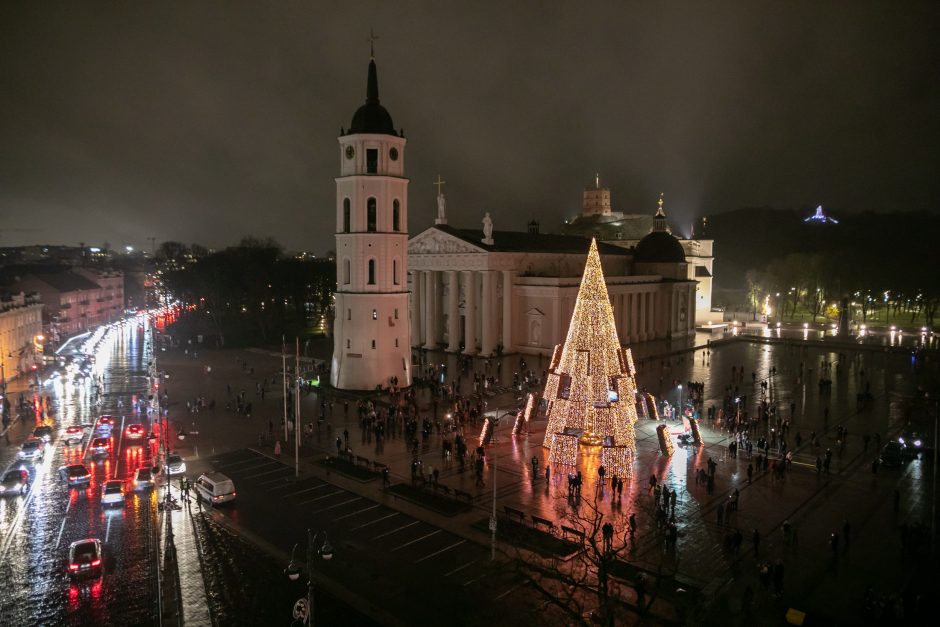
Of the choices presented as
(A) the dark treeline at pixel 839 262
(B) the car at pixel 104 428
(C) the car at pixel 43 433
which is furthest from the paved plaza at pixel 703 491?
(A) the dark treeline at pixel 839 262

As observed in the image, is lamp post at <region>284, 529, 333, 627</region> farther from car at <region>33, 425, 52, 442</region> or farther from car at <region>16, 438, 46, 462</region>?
car at <region>33, 425, 52, 442</region>

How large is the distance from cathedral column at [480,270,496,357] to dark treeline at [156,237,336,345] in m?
A: 24.9

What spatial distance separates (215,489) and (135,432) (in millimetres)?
11683

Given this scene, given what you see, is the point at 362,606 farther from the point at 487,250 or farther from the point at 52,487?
the point at 487,250

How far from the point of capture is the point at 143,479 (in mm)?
24578

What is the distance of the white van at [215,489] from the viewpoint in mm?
22141

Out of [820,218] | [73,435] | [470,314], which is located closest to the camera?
[73,435]

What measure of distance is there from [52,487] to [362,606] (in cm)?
1586

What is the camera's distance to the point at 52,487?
80.4ft

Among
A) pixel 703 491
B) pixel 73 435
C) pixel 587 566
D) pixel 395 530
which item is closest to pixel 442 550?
pixel 395 530

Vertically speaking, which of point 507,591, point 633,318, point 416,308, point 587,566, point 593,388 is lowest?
point 507,591

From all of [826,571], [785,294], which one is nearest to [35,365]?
[826,571]

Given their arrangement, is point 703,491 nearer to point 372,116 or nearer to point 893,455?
point 893,455

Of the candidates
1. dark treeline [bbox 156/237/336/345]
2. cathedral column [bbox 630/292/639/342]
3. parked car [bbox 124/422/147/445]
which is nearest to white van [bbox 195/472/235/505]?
parked car [bbox 124/422/147/445]
